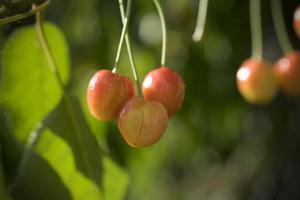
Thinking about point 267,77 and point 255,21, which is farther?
point 255,21

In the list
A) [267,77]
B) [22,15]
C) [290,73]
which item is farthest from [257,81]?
[22,15]

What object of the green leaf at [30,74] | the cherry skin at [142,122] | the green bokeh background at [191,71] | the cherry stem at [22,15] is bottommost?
the green bokeh background at [191,71]

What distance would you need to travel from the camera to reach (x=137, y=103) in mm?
1042

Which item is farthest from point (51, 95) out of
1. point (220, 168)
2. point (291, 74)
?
point (220, 168)

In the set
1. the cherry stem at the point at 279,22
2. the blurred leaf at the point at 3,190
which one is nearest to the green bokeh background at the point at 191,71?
the cherry stem at the point at 279,22

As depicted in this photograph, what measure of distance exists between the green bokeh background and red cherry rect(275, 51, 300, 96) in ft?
1.73

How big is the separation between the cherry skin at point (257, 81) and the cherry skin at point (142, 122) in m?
0.50

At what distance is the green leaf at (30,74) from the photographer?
1357mm

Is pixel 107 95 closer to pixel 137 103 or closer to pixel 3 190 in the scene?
pixel 137 103

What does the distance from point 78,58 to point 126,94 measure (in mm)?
1270

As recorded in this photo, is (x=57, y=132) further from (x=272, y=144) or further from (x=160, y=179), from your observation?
(x=160, y=179)

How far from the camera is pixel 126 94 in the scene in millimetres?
1074

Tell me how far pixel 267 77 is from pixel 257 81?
44 mm

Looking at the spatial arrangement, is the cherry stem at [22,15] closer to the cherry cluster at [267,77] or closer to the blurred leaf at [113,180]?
the blurred leaf at [113,180]
